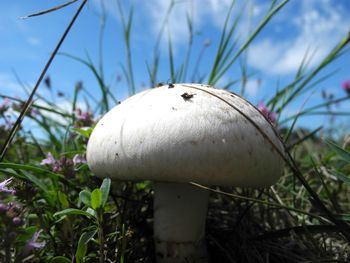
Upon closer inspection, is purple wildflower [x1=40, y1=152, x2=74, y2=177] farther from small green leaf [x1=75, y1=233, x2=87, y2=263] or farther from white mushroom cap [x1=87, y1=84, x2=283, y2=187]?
small green leaf [x1=75, y1=233, x2=87, y2=263]

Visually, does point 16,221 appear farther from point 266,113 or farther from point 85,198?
point 266,113

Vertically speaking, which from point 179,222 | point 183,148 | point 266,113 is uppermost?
point 266,113

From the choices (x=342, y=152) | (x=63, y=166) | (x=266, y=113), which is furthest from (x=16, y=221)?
(x=266, y=113)

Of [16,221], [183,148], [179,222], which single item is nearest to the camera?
[16,221]

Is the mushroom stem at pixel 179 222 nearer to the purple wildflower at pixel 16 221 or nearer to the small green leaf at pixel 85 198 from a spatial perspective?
the small green leaf at pixel 85 198

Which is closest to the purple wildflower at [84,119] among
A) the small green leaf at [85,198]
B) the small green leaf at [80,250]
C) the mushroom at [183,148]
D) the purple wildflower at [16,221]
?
the mushroom at [183,148]

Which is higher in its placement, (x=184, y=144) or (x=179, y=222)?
(x=184, y=144)
